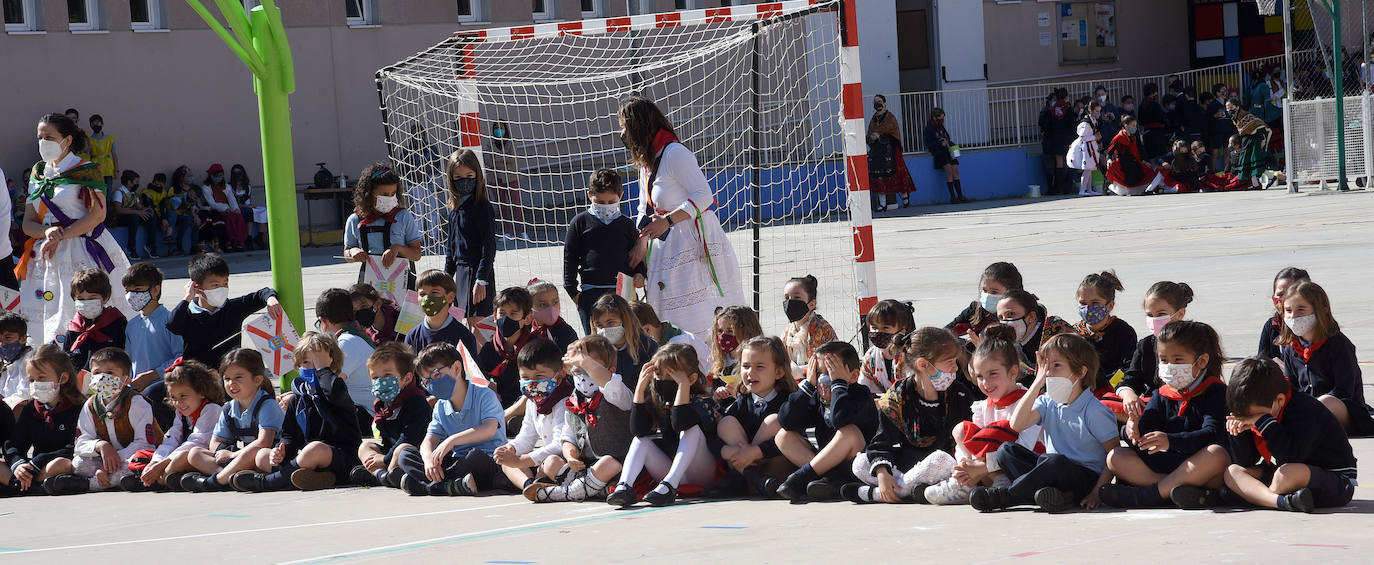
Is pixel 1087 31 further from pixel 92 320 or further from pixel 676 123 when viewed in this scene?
pixel 92 320

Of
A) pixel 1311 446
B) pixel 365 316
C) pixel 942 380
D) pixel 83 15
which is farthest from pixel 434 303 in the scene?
pixel 83 15

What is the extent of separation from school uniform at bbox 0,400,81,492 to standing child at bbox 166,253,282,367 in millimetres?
720

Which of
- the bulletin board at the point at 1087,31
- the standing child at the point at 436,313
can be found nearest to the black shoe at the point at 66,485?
the standing child at the point at 436,313

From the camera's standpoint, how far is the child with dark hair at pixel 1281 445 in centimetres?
574

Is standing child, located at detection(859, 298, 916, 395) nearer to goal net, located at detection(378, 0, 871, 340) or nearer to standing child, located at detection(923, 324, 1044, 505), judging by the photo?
standing child, located at detection(923, 324, 1044, 505)

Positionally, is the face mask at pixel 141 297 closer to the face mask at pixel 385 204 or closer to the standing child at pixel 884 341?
the face mask at pixel 385 204

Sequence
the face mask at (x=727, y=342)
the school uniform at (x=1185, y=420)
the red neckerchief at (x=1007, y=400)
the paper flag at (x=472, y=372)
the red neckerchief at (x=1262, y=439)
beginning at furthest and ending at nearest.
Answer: the face mask at (x=727, y=342)
the paper flag at (x=472, y=372)
the red neckerchief at (x=1007, y=400)
the school uniform at (x=1185, y=420)
the red neckerchief at (x=1262, y=439)

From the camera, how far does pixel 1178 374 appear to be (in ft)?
20.1

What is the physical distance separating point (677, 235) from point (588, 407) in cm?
219

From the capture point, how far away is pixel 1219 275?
1383 cm

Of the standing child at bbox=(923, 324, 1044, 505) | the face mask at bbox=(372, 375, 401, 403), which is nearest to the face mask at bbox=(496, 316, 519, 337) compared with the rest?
the face mask at bbox=(372, 375, 401, 403)

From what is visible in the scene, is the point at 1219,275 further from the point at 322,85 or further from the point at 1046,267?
the point at 322,85

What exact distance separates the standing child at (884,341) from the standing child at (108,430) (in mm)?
3892

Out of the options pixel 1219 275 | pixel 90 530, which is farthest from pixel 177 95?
pixel 90 530
